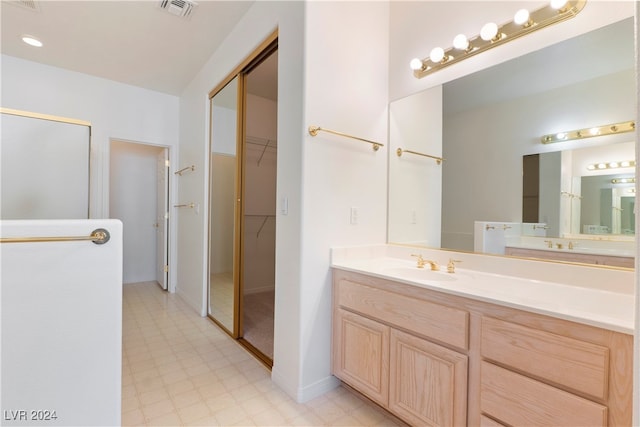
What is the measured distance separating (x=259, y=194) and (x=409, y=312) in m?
3.11

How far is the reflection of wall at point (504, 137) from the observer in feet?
4.33

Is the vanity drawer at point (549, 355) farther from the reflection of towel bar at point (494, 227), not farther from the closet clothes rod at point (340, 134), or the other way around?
the closet clothes rod at point (340, 134)

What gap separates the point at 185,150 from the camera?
3727mm

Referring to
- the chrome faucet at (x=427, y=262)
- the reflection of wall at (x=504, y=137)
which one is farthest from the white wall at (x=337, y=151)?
the reflection of wall at (x=504, y=137)

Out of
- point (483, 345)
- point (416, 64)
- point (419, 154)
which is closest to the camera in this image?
point (483, 345)

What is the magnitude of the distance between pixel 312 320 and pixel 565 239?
56.1 inches

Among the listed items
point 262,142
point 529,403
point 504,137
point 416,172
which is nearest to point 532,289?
point 529,403

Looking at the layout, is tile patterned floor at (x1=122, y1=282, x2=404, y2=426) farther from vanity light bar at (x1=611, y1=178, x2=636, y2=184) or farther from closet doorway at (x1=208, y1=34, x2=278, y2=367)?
vanity light bar at (x1=611, y1=178, x2=636, y2=184)

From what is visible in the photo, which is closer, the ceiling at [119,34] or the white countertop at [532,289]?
the white countertop at [532,289]

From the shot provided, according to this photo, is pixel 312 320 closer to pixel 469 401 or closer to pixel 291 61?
pixel 469 401

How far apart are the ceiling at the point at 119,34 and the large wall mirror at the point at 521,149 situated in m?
1.80

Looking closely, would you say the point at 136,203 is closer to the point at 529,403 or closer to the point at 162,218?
the point at 162,218

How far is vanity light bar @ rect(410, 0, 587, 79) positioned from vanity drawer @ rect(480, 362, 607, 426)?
5.40ft

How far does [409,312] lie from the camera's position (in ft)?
4.63
